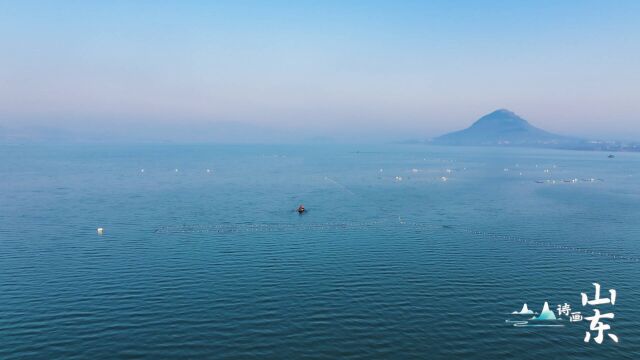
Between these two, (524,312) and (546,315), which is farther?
(524,312)

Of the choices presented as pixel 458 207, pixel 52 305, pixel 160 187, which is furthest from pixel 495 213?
Answer: pixel 160 187

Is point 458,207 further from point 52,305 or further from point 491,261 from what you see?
point 52,305

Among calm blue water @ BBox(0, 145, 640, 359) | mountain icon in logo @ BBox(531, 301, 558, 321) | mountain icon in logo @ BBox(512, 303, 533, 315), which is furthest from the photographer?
mountain icon in logo @ BBox(512, 303, 533, 315)

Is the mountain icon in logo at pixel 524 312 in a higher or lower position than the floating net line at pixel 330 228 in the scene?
lower

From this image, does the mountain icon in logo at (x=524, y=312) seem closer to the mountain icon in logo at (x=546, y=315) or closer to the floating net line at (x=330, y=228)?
the mountain icon in logo at (x=546, y=315)

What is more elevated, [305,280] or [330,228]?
[330,228]

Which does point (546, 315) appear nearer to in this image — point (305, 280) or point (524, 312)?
point (524, 312)

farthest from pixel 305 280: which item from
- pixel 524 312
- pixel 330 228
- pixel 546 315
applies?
pixel 330 228

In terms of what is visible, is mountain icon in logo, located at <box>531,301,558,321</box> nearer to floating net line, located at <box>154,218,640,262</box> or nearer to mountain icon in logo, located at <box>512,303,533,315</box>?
mountain icon in logo, located at <box>512,303,533,315</box>

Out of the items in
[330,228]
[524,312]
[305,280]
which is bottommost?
[524,312]

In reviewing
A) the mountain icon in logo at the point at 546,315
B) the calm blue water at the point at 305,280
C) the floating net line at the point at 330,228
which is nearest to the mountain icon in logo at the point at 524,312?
the mountain icon in logo at the point at 546,315

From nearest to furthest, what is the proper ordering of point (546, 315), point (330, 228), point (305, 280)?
1. point (546, 315)
2. point (305, 280)
3. point (330, 228)

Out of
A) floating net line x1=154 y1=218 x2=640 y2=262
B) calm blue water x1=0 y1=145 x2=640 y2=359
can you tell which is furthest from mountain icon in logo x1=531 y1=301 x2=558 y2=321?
floating net line x1=154 y1=218 x2=640 y2=262
